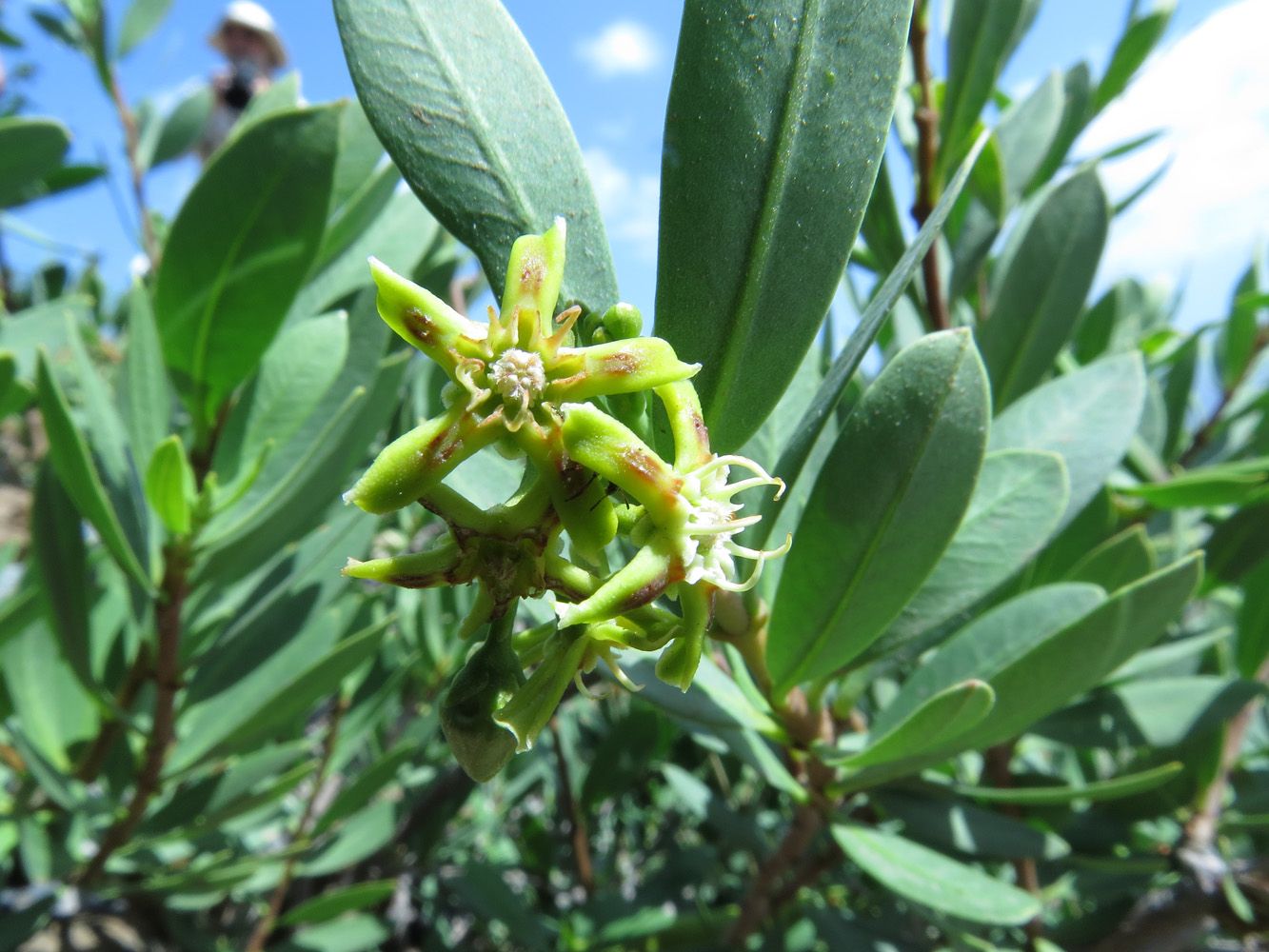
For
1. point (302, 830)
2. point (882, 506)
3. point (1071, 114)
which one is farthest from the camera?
point (302, 830)

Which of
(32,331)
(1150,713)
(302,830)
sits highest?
(32,331)

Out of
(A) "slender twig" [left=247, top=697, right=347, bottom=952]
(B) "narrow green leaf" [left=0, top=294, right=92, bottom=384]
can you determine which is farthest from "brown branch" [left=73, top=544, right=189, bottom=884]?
(B) "narrow green leaf" [left=0, top=294, right=92, bottom=384]

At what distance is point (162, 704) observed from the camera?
4.08 ft

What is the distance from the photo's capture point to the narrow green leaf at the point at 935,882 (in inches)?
35.2

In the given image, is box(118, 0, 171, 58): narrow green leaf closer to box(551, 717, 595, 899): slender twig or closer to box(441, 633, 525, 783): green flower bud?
box(551, 717, 595, 899): slender twig

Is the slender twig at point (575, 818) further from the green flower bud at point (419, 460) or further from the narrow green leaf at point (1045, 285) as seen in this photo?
the green flower bud at point (419, 460)

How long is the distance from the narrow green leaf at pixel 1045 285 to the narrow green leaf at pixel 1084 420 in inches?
5.0

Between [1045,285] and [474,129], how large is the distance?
86 centimetres

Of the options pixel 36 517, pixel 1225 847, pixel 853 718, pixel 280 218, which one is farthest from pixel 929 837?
pixel 36 517

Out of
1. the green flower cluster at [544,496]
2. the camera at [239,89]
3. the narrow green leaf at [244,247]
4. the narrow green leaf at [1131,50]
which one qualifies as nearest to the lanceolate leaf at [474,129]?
the green flower cluster at [544,496]

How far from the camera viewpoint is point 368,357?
1167 millimetres

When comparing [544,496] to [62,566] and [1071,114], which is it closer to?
[62,566]

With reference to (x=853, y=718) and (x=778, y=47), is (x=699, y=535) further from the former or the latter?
(x=853, y=718)

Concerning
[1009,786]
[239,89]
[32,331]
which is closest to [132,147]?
[32,331]
